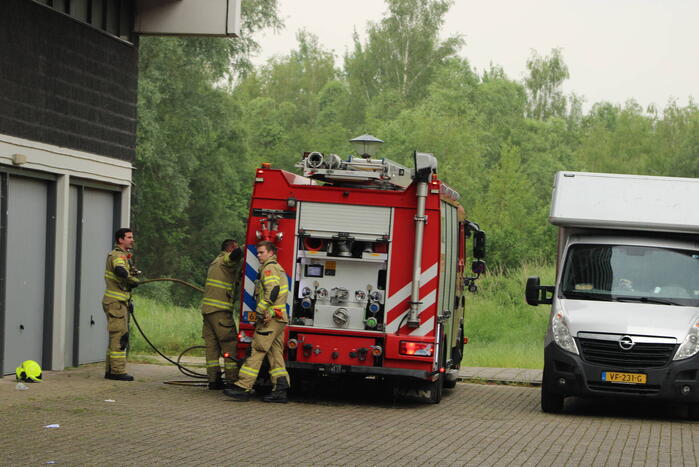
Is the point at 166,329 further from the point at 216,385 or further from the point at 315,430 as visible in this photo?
the point at 315,430

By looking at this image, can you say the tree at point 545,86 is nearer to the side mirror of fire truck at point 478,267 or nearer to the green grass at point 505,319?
the green grass at point 505,319

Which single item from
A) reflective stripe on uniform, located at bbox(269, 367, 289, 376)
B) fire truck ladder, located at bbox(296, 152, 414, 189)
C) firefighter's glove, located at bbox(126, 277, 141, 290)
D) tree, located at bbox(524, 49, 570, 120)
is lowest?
reflective stripe on uniform, located at bbox(269, 367, 289, 376)

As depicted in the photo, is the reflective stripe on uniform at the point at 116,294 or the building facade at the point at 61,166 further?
the reflective stripe on uniform at the point at 116,294

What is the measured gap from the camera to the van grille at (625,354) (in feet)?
42.8

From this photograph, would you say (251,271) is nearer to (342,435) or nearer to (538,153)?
(342,435)

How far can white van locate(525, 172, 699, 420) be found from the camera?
42.9 ft

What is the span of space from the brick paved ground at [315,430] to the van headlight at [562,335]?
864mm

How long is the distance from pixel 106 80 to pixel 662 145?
62.9 meters

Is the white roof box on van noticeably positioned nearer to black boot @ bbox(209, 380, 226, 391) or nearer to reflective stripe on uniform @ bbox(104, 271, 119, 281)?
black boot @ bbox(209, 380, 226, 391)

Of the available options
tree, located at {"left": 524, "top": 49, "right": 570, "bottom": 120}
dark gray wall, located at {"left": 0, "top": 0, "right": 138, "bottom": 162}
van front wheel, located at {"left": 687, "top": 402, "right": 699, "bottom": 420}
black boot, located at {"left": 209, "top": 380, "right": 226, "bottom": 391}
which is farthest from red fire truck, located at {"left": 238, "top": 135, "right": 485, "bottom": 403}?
tree, located at {"left": 524, "top": 49, "right": 570, "bottom": 120}

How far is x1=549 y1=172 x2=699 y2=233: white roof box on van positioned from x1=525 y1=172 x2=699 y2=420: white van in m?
0.01

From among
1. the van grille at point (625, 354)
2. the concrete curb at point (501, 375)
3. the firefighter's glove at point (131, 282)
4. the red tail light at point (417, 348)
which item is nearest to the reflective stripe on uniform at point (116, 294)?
the firefighter's glove at point (131, 282)

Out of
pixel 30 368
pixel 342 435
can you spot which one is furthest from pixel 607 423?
pixel 30 368

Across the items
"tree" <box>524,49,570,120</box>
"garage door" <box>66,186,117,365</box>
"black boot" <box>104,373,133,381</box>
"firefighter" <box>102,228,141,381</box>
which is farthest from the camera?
"tree" <box>524,49,570,120</box>
